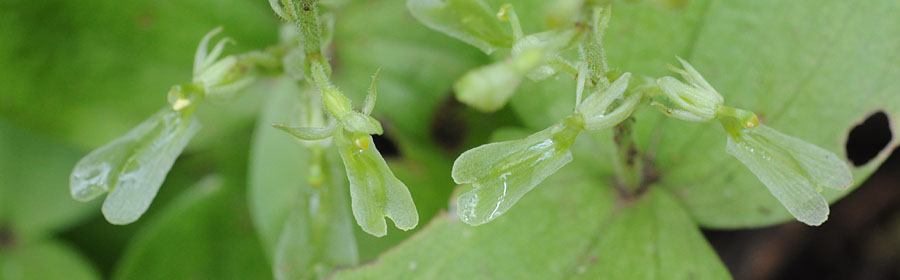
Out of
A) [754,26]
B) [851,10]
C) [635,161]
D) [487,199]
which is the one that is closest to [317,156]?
[487,199]

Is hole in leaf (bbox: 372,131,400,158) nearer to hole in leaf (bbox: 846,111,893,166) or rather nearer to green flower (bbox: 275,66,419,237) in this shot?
green flower (bbox: 275,66,419,237)

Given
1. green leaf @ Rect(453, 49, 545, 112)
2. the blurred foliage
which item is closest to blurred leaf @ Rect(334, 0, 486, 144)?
the blurred foliage

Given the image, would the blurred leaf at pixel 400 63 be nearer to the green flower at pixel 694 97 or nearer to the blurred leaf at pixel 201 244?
the blurred leaf at pixel 201 244

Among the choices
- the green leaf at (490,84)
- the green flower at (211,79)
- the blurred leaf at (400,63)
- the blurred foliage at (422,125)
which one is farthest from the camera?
the blurred leaf at (400,63)

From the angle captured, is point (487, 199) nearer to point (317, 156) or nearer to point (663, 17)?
point (317, 156)

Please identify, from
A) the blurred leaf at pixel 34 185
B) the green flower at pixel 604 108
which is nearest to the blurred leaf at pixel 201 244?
the blurred leaf at pixel 34 185

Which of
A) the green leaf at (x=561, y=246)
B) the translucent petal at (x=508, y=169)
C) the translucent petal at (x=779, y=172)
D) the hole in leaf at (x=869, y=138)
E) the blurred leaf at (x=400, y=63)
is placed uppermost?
the translucent petal at (x=508, y=169)
